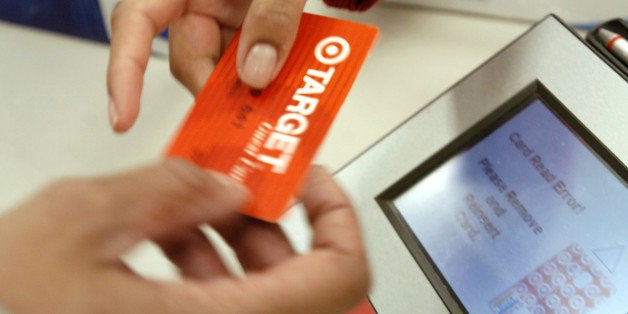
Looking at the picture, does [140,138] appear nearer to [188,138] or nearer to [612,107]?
[188,138]

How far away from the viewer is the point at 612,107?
396 millimetres

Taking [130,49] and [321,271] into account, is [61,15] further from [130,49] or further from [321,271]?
[321,271]

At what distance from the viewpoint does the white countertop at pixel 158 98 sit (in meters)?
0.52

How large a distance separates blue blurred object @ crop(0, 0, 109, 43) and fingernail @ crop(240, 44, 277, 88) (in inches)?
12.8

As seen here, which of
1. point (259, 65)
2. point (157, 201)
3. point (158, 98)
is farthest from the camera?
point (158, 98)

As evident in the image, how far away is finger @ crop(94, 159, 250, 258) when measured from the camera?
0.25 metres

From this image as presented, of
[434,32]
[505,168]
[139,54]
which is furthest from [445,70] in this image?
[139,54]

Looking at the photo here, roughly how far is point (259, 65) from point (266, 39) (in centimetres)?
2

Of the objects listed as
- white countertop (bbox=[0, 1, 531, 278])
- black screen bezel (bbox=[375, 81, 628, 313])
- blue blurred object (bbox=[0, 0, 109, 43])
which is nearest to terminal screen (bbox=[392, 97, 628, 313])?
black screen bezel (bbox=[375, 81, 628, 313])

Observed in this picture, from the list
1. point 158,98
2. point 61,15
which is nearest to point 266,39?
point 158,98

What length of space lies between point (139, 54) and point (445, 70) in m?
0.28

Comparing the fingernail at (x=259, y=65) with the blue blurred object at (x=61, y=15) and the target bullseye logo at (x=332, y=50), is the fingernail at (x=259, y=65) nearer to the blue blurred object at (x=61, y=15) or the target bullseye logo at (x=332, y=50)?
the target bullseye logo at (x=332, y=50)

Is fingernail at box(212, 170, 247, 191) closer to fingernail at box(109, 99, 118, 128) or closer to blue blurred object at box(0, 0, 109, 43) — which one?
fingernail at box(109, 99, 118, 128)

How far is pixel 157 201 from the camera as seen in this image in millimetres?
258
